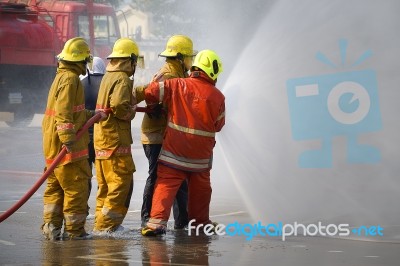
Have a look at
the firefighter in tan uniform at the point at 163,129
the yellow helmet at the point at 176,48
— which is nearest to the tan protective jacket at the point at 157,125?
the firefighter in tan uniform at the point at 163,129

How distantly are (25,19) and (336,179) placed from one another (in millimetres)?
18172

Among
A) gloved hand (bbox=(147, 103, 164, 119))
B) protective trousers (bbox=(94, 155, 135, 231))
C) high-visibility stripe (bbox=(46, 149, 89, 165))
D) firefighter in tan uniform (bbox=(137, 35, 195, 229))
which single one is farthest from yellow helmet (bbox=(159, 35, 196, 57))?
high-visibility stripe (bbox=(46, 149, 89, 165))

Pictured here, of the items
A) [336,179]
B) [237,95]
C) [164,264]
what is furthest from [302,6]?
[164,264]

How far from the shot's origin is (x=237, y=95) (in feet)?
30.2

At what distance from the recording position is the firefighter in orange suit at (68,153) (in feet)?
25.2

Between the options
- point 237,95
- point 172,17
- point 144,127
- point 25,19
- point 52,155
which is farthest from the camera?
point 172,17

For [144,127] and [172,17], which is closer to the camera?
[144,127]

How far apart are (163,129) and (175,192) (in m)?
0.71

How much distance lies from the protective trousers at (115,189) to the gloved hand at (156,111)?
1.53ft

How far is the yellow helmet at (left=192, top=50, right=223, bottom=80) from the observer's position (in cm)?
802

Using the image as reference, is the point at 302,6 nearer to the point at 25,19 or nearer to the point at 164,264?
the point at 164,264

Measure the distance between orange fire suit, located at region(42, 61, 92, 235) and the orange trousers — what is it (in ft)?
1.86

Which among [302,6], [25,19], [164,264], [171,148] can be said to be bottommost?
[164,264]

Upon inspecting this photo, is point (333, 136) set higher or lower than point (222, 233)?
higher
